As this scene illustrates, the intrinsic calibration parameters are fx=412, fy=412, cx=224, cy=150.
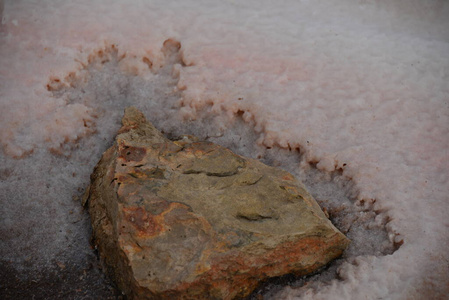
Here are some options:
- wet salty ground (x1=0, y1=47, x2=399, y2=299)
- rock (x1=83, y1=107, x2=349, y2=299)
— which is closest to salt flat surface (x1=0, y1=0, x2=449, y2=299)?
wet salty ground (x1=0, y1=47, x2=399, y2=299)

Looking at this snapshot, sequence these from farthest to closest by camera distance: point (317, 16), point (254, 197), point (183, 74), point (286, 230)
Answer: point (317, 16), point (183, 74), point (254, 197), point (286, 230)

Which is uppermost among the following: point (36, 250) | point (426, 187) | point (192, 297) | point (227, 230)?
point (426, 187)

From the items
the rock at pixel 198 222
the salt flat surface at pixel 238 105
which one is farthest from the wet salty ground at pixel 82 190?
the rock at pixel 198 222

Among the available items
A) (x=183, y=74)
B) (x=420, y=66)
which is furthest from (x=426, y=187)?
(x=183, y=74)

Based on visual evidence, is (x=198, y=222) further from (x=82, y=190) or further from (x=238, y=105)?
(x=238, y=105)

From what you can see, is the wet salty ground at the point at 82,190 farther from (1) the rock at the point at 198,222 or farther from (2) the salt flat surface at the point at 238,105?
(1) the rock at the point at 198,222

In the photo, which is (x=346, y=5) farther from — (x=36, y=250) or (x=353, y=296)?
(x=36, y=250)
